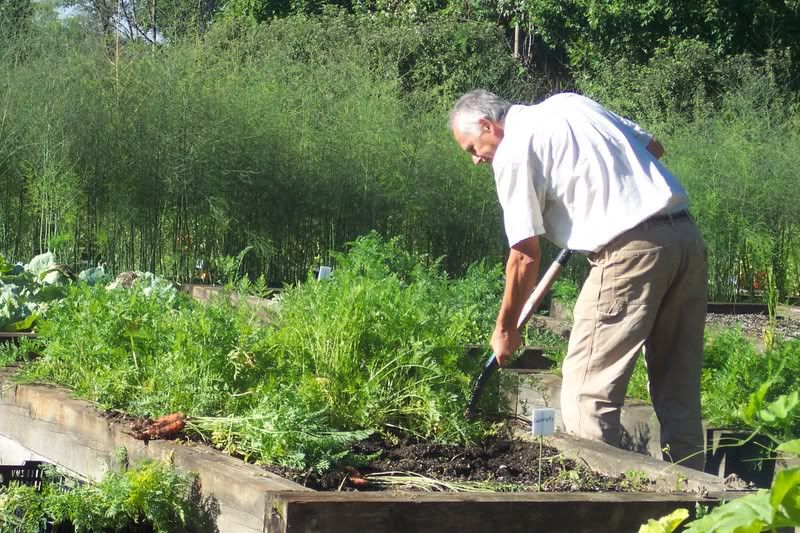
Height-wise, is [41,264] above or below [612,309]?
below

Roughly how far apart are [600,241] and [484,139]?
616 mm

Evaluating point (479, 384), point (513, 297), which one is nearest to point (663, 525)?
point (513, 297)

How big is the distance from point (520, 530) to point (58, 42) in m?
8.21

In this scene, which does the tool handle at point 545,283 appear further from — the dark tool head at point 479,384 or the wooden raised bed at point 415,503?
the wooden raised bed at point 415,503

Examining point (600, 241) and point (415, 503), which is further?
point (600, 241)

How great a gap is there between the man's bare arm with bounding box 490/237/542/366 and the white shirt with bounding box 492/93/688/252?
87 mm

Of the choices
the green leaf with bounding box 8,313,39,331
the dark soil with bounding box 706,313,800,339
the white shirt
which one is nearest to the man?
the white shirt

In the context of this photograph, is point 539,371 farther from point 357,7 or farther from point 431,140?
point 357,7

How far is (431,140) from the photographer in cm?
1096

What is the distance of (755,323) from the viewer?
918 centimetres

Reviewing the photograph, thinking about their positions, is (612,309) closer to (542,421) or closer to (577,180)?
(577,180)

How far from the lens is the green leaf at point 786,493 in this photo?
1.62 m

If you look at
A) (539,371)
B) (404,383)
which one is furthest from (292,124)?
(404,383)

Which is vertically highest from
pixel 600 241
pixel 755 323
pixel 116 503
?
pixel 600 241
